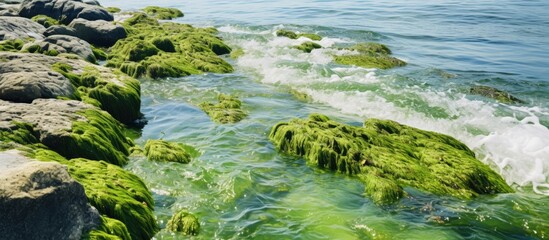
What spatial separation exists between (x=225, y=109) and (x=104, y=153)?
4678mm

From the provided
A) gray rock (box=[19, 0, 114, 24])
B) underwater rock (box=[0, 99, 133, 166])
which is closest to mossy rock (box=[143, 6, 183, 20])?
gray rock (box=[19, 0, 114, 24])

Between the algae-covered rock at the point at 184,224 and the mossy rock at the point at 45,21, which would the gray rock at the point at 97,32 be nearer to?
the mossy rock at the point at 45,21

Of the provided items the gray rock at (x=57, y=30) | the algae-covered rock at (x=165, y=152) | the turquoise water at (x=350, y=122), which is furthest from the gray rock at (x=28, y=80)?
the gray rock at (x=57, y=30)

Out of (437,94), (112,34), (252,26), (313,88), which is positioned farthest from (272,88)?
(252,26)

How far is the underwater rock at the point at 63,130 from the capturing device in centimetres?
748

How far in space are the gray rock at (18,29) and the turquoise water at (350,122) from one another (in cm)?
664

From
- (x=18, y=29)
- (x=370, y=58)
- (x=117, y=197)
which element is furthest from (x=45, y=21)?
(x=117, y=197)

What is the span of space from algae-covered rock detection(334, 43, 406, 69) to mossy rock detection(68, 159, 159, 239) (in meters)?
14.1

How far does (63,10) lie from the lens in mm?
27906

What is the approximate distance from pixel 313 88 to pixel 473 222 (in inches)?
377

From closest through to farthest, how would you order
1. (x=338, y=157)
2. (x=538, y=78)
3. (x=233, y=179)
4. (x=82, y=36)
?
(x=233, y=179), (x=338, y=157), (x=538, y=78), (x=82, y=36)

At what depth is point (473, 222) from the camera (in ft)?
21.9

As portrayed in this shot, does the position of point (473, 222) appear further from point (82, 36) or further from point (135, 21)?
point (135, 21)

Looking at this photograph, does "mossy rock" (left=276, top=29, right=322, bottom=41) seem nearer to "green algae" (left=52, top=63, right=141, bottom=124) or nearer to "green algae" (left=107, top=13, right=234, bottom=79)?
"green algae" (left=107, top=13, right=234, bottom=79)
